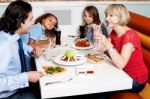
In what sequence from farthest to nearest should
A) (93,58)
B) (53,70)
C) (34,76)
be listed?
(93,58)
(53,70)
(34,76)

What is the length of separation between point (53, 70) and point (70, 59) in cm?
22

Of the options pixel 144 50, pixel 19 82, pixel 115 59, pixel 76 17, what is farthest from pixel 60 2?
pixel 19 82

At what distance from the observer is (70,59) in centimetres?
180

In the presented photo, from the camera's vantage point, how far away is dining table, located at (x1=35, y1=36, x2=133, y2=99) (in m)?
1.44

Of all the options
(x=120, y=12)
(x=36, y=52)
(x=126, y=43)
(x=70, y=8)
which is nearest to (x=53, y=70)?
(x=36, y=52)

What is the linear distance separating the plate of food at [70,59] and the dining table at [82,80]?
10 millimetres

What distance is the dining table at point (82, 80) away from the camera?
1441 millimetres

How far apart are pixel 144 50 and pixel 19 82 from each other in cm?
122

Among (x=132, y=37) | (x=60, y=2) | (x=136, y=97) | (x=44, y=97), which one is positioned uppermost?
(x=60, y=2)

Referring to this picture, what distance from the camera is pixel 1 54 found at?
1513mm

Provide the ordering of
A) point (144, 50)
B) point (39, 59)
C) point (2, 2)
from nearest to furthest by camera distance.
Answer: point (39, 59) < point (144, 50) < point (2, 2)

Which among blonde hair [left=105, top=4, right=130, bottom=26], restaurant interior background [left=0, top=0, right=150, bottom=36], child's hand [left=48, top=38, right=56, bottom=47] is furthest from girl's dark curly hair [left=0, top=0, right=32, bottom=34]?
restaurant interior background [left=0, top=0, right=150, bottom=36]

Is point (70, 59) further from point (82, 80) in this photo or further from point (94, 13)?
point (94, 13)

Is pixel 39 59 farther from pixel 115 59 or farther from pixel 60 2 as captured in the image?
pixel 60 2
